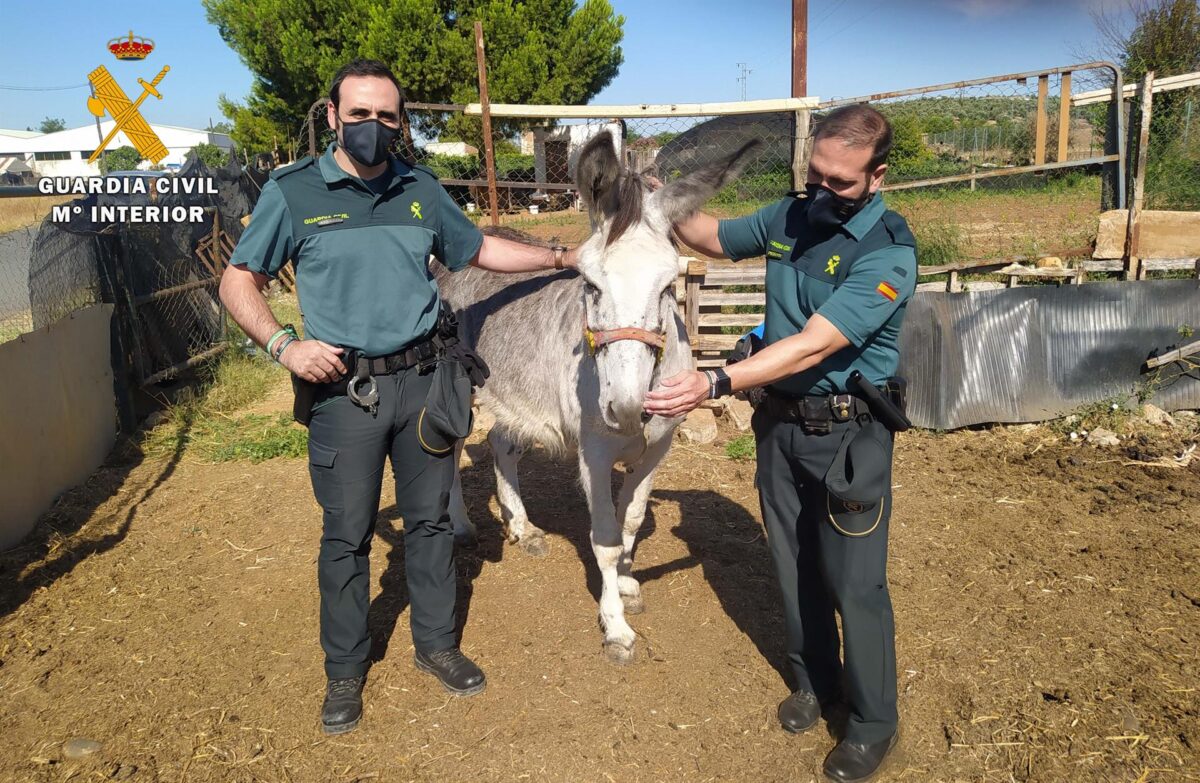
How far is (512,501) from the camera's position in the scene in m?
4.96

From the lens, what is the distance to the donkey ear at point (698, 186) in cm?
308

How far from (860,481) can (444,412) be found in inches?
66.1

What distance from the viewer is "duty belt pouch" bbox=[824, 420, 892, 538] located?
2.58 meters

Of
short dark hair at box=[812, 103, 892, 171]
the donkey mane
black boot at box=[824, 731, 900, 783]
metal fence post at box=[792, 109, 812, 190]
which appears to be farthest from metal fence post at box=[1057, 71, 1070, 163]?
black boot at box=[824, 731, 900, 783]

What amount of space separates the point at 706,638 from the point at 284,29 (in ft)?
86.5

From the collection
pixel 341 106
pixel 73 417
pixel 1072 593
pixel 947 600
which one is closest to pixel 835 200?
pixel 341 106

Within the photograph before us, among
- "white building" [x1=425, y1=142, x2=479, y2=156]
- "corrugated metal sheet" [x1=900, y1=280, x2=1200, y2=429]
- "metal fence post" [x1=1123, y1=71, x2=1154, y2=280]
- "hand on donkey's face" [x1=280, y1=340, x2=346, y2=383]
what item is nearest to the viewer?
"hand on donkey's face" [x1=280, y1=340, x2=346, y2=383]

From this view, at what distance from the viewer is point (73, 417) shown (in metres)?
5.82

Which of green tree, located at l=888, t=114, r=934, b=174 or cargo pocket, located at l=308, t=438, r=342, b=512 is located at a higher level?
green tree, located at l=888, t=114, r=934, b=174

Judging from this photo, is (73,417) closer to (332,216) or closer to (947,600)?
(332,216)

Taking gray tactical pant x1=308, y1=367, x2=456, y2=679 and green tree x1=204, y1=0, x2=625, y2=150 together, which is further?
green tree x1=204, y1=0, x2=625, y2=150

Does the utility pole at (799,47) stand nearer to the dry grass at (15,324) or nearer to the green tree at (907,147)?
the green tree at (907,147)

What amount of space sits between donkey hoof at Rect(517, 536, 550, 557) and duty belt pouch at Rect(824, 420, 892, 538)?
249 centimetres

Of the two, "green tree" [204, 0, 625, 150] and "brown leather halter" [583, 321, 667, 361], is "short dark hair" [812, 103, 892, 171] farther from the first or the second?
"green tree" [204, 0, 625, 150]
